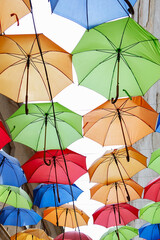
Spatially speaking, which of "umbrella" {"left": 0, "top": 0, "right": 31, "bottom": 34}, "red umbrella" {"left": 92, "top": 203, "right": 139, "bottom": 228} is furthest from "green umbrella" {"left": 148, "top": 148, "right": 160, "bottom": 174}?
"umbrella" {"left": 0, "top": 0, "right": 31, "bottom": 34}

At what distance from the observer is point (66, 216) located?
880 cm

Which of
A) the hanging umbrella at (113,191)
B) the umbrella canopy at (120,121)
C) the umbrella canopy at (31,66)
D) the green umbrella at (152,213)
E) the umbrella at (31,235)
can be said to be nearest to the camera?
the umbrella canopy at (31,66)

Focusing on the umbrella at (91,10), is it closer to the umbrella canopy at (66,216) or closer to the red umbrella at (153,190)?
the red umbrella at (153,190)

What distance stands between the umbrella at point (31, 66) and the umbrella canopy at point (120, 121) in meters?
1.19

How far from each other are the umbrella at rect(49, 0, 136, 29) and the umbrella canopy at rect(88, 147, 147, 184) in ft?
12.2

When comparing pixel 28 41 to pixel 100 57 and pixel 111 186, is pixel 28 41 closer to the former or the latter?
pixel 100 57

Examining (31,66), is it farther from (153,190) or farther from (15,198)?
(153,190)

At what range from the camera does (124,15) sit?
4.39 m

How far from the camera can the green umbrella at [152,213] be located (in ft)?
27.1

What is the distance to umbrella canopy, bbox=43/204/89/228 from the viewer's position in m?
8.66

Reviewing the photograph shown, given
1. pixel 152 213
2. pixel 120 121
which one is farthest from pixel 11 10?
pixel 152 213

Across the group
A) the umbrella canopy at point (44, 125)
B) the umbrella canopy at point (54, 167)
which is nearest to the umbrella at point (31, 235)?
the umbrella canopy at point (54, 167)

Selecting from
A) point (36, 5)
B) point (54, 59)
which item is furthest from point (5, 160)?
point (36, 5)

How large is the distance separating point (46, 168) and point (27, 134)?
3.04 feet
